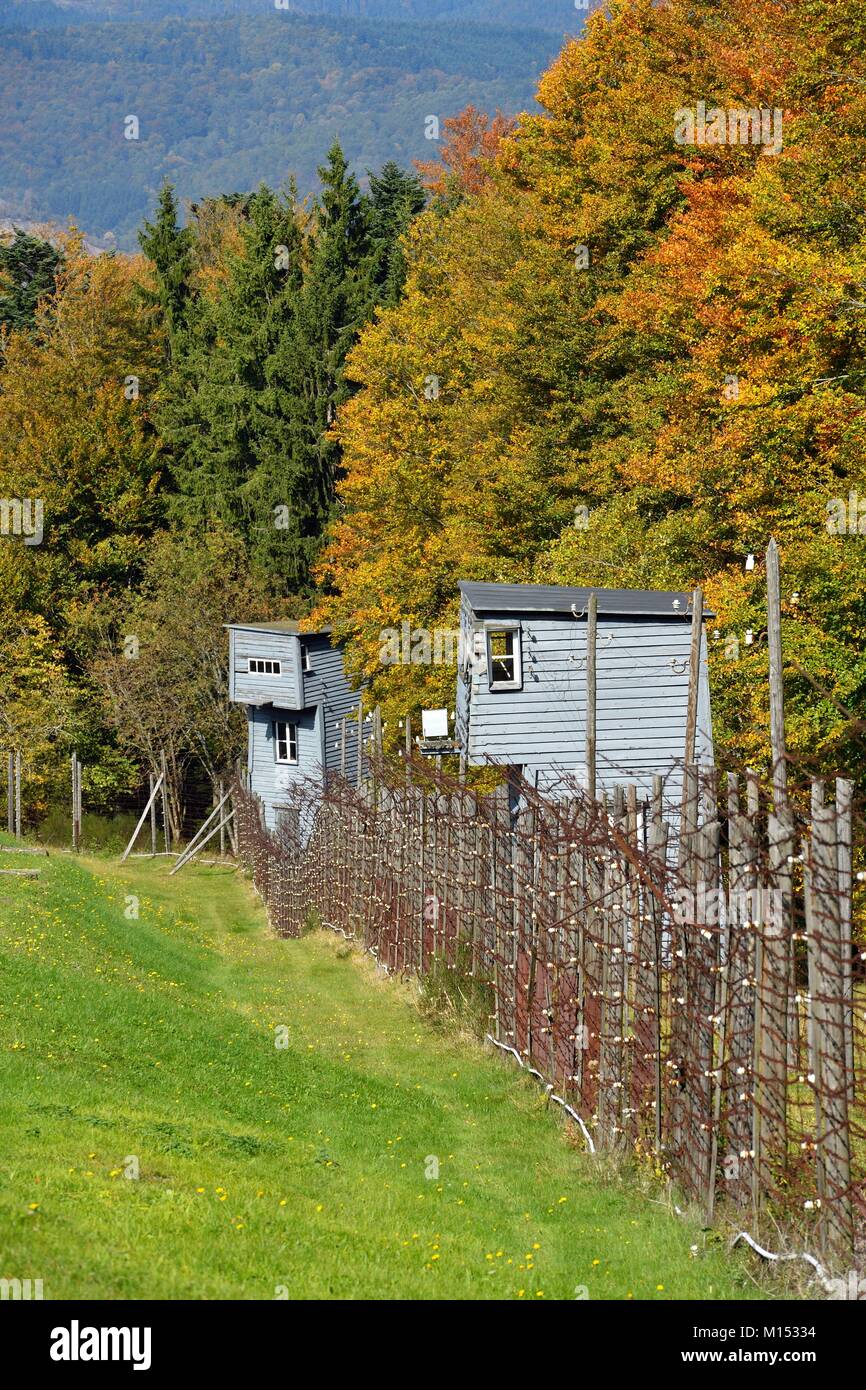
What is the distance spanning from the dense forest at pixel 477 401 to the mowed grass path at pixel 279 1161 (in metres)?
3.99

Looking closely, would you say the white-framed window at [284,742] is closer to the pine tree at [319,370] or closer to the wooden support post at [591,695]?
the pine tree at [319,370]

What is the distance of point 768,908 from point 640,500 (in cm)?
2833

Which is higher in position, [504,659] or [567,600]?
[567,600]

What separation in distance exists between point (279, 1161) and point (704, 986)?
3691 millimetres

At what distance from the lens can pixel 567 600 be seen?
33500 mm

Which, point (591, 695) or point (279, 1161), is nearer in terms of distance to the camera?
point (279, 1161)

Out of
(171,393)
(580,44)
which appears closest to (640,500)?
(580,44)

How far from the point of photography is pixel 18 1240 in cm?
903

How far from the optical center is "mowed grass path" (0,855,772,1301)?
31.4ft

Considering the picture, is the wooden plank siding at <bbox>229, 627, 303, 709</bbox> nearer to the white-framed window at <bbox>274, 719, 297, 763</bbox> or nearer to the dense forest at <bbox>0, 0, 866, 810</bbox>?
the white-framed window at <bbox>274, 719, 297, 763</bbox>

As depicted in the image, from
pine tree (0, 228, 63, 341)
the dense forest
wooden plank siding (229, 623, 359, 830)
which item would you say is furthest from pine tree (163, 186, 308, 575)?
pine tree (0, 228, 63, 341)

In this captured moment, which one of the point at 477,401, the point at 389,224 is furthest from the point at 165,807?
the point at 389,224

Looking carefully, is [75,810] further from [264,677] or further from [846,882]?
[846,882]

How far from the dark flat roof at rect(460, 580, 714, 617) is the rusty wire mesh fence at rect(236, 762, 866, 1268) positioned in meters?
13.4
